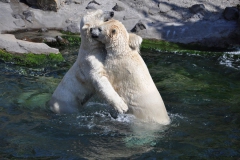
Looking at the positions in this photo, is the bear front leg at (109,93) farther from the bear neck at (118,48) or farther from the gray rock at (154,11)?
the gray rock at (154,11)

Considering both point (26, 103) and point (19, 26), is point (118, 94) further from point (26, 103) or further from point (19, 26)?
point (19, 26)

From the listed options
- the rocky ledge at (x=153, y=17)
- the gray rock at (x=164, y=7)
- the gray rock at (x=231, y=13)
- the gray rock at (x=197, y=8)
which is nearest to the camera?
the rocky ledge at (x=153, y=17)

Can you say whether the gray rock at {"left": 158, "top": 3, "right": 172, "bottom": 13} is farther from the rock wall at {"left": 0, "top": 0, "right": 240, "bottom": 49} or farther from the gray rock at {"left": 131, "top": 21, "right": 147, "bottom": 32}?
the gray rock at {"left": 131, "top": 21, "right": 147, "bottom": 32}

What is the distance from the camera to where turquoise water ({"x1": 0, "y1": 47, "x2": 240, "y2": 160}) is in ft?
19.1

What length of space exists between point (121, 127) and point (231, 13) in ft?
28.9

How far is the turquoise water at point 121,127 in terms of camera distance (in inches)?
229

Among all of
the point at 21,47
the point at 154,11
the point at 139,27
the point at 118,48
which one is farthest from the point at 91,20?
the point at 154,11

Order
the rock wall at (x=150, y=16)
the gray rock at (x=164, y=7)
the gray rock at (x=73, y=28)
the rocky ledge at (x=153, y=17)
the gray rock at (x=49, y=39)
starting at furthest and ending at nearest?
the gray rock at (x=164, y=7)
the gray rock at (x=73, y=28)
the rock wall at (x=150, y=16)
the rocky ledge at (x=153, y=17)
the gray rock at (x=49, y=39)

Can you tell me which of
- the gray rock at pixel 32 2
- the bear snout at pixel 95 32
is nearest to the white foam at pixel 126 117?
the bear snout at pixel 95 32

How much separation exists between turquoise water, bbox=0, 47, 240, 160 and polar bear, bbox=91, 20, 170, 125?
237mm

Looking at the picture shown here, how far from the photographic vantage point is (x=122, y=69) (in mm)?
6281

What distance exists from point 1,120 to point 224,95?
176 inches

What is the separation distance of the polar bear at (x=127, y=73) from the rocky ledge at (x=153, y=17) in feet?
23.9

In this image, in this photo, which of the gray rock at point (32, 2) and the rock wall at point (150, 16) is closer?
the rock wall at point (150, 16)
